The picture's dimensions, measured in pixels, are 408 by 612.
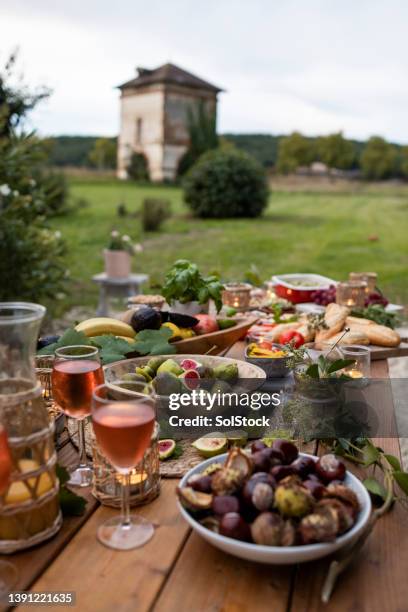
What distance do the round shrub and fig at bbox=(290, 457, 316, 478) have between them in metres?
14.5

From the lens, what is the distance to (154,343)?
6.15ft

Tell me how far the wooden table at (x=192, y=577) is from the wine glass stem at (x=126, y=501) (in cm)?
6

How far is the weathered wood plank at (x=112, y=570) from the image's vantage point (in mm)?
923

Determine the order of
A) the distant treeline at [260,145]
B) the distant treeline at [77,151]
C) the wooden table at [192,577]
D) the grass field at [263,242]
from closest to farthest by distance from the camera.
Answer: the wooden table at [192,577] → the grass field at [263,242] → the distant treeline at [77,151] → the distant treeline at [260,145]

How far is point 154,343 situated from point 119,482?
0.73 metres

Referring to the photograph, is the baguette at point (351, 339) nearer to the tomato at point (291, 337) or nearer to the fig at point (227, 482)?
the tomato at point (291, 337)

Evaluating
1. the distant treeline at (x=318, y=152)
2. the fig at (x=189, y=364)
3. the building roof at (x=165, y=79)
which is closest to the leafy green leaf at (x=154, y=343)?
the fig at (x=189, y=364)

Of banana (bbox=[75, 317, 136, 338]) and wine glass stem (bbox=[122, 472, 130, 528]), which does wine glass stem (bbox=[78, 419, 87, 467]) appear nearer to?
wine glass stem (bbox=[122, 472, 130, 528])

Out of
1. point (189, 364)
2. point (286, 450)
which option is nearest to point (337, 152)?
point (189, 364)

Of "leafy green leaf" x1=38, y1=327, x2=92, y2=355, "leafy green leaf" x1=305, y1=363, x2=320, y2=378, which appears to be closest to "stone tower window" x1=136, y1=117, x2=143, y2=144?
"leafy green leaf" x1=38, y1=327, x2=92, y2=355

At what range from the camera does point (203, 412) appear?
4.91ft

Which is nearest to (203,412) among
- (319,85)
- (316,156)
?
(319,85)

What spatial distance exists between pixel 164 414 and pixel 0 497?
22.1 inches

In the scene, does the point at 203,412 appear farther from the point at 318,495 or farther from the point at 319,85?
the point at 319,85
